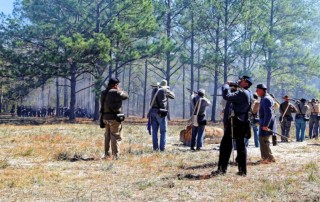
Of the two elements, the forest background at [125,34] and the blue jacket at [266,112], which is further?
the forest background at [125,34]

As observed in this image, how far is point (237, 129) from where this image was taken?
7156 mm

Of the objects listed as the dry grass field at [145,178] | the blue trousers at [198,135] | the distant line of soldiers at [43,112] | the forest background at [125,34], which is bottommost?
the dry grass field at [145,178]

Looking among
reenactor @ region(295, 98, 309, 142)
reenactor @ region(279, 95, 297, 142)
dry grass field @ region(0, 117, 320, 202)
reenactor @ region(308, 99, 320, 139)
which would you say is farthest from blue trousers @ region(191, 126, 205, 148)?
reenactor @ region(308, 99, 320, 139)

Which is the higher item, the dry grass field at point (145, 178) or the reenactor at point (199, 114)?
the reenactor at point (199, 114)

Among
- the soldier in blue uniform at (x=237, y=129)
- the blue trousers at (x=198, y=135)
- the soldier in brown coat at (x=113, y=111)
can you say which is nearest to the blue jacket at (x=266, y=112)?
the soldier in blue uniform at (x=237, y=129)

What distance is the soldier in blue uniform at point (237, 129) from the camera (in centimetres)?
710

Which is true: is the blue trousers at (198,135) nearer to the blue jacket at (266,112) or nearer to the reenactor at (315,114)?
the blue jacket at (266,112)

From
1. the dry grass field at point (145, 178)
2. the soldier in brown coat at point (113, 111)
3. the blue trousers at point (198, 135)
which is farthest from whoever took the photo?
the blue trousers at point (198, 135)

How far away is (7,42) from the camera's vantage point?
2583 cm

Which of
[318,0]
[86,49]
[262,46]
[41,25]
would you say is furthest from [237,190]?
[318,0]

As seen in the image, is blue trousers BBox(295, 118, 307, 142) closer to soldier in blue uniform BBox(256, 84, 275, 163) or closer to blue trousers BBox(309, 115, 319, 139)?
blue trousers BBox(309, 115, 319, 139)

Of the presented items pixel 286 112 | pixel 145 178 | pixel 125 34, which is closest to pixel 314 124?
pixel 286 112

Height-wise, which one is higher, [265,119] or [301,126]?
[265,119]

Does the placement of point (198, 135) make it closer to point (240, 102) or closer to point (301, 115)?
point (240, 102)
